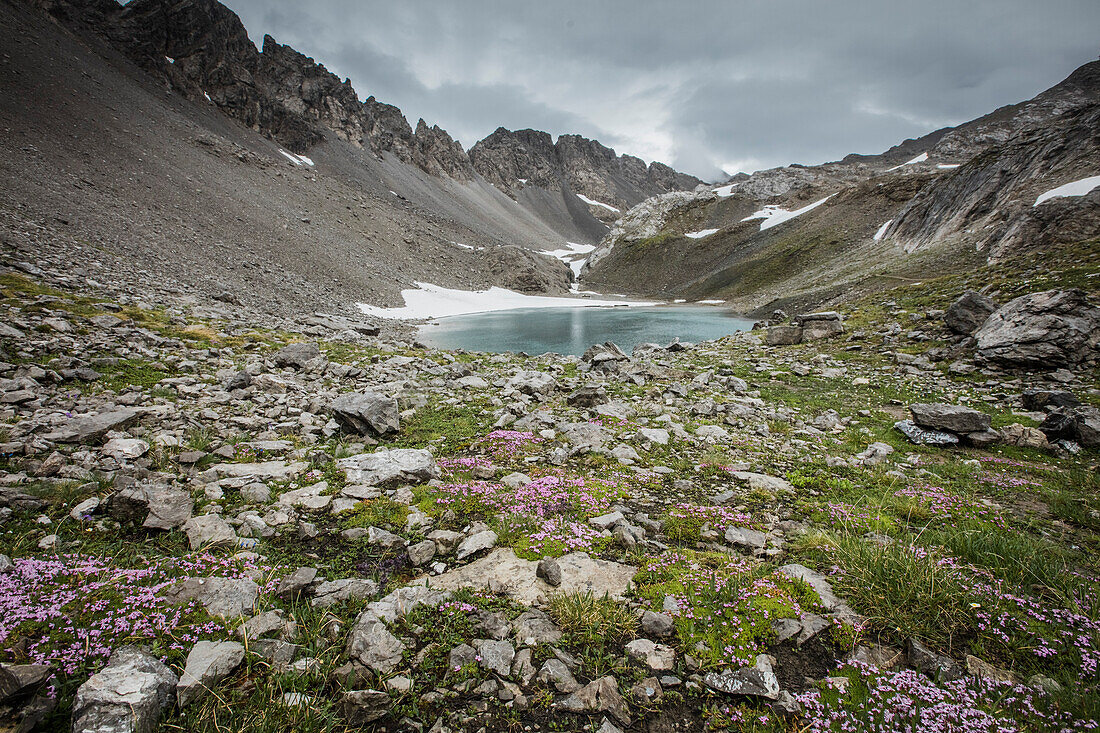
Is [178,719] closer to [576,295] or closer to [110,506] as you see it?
[110,506]

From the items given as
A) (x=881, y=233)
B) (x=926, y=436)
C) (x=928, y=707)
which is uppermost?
(x=881, y=233)

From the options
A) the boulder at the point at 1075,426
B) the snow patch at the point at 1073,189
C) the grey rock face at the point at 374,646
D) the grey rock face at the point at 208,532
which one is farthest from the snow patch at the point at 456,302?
the snow patch at the point at 1073,189

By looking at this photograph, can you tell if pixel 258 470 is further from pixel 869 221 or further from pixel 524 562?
pixel 869 221

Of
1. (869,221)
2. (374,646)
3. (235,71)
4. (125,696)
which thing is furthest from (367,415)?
(235,71)

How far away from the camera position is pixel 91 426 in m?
7.09

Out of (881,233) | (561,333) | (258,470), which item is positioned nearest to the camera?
(258,470)

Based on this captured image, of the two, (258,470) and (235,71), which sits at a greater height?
(235,71)

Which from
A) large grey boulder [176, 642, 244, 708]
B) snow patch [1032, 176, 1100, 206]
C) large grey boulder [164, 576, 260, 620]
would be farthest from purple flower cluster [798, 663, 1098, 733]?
snow patch [1032, 176, 1100, 206]

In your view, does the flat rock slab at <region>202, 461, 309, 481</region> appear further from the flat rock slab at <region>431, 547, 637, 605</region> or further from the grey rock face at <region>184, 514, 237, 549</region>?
the flat rock slab at <region>431, 547, 637, 605</region>

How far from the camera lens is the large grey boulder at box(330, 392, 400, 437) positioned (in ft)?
30.0

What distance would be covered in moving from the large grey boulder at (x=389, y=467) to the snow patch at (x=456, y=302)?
169ft

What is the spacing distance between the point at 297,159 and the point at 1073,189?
478ft

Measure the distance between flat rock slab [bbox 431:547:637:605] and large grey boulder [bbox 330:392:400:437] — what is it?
5248 mm

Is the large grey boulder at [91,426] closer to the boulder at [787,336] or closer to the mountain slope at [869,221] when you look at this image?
the boulder at [787,336]
